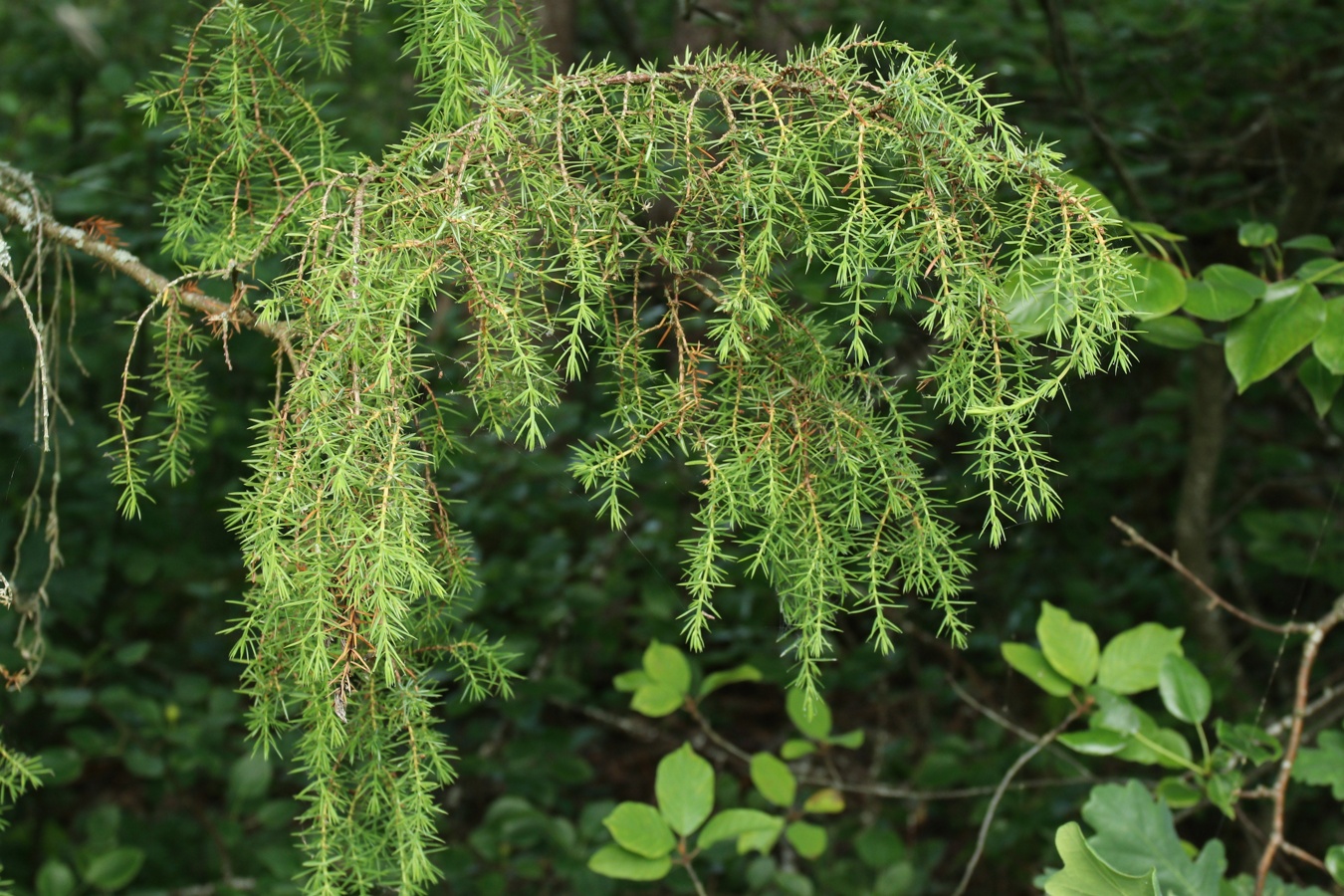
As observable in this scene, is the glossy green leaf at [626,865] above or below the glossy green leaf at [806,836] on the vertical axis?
above

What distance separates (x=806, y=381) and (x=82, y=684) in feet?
6.52

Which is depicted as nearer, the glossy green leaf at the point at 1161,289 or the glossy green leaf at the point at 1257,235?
the glossy green leaf at the point at 1161,289

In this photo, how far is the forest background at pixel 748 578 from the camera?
6.66 ft

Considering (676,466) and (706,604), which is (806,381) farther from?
(676,466)

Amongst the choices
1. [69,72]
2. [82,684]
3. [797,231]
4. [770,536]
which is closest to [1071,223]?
[797,231]

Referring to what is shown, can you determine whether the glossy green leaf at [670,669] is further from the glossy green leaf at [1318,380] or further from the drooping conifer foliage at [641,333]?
the glossy green leaf at [1318,380]

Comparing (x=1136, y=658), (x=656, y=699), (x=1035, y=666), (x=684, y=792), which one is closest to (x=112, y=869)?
(x=656, y=699)

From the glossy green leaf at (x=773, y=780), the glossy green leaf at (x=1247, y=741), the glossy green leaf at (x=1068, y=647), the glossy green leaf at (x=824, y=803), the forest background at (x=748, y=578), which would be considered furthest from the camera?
the forest background at (x=748, y=578)

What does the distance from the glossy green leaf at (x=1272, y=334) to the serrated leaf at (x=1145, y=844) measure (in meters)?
0.44

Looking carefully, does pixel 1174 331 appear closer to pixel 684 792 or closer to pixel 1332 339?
pixel 1332 339

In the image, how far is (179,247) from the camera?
1097mm

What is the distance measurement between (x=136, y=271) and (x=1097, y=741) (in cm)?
113

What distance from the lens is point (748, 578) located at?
191cm

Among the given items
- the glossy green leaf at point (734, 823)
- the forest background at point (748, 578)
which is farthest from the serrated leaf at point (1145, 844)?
the forest background at point (748, 578)
